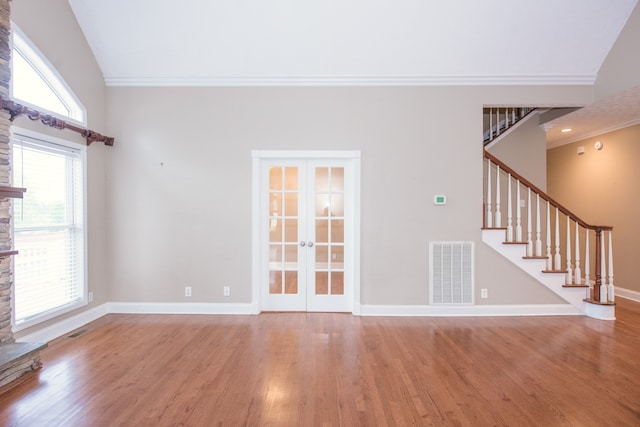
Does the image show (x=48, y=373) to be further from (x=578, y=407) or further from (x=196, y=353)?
(x=578, y=407)

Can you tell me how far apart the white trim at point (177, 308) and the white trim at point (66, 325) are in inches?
6.2

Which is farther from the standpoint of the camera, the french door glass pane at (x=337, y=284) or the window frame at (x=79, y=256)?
the french door glass pane at (x=337, y=284)

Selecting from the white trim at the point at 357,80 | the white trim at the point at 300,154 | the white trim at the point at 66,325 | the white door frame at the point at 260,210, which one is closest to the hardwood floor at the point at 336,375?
the white trim at the point at 66,325

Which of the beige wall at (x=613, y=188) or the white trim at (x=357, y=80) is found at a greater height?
the white trim at (x=357, y=80)

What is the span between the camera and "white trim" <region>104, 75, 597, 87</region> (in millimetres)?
3916

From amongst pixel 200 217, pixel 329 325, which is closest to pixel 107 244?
pixel 200 217

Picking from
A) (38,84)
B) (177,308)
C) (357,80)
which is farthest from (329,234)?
(38,84)

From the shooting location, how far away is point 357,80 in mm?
3928

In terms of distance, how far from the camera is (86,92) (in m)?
3.72

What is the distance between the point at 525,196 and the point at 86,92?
6315 mm

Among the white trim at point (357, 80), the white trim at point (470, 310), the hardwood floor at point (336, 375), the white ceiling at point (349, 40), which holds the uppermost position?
the white ceiling at point (349, 40)

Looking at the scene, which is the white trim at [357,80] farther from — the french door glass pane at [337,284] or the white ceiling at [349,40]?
the french door glass pane at [337,284]

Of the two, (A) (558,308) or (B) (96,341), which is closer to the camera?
(B) (96,341)

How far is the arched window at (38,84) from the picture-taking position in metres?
2.94
